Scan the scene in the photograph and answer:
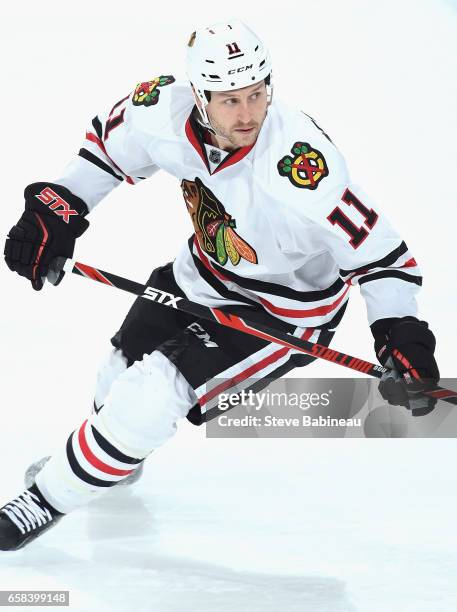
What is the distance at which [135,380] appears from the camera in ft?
8.54

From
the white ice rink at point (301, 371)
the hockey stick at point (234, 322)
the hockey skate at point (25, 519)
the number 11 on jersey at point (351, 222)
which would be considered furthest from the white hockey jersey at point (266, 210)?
the hockey skate at point (25, 519)

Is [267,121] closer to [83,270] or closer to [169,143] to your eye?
[169,143]

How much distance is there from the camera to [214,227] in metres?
2.74

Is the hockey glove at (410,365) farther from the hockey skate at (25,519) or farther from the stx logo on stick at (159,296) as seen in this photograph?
the hockey skate at (25,519)

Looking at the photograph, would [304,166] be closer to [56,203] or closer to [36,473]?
[56,203]

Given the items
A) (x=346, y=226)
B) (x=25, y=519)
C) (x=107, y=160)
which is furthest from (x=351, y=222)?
(x=25, y=519)

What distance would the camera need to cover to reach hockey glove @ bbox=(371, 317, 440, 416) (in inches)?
95.5

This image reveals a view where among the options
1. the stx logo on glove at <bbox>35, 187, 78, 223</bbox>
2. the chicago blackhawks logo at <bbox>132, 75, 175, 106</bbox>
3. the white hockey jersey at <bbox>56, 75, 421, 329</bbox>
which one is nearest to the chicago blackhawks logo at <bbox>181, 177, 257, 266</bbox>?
the white hockey jersey at <bbox>56, 75, 421, 329</bbox>

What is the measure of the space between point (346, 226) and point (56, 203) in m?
0.87

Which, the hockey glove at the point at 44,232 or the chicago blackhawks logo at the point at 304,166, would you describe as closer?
the chicago blackhawks logo at the point at 304,166

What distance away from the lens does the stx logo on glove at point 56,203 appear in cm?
290

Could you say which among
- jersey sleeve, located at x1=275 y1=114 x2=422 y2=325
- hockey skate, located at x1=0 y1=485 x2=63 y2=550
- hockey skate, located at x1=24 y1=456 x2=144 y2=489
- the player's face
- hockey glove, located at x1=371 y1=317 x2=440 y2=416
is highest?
the player's face

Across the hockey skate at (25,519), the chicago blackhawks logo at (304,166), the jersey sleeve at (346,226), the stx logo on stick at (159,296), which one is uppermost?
the chicago blackhawks logo at (304,166)

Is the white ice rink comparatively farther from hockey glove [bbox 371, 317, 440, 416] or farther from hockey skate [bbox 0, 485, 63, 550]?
hockey glove [bbox 371, 317, 440, 416]
